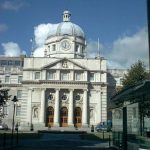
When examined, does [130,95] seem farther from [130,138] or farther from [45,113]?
[45,113]

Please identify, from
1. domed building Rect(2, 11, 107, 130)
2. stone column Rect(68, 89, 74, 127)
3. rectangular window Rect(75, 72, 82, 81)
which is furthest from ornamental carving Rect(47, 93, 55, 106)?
rectangular window Rect(75, 72, 82, 81)

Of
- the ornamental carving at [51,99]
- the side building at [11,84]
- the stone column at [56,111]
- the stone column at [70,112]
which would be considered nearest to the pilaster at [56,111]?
the stone column at [56,111]

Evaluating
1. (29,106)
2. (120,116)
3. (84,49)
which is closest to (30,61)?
(29,106)

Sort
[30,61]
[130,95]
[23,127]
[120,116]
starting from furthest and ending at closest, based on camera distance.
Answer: [30,61], [23,127], [120,116], [130,95]

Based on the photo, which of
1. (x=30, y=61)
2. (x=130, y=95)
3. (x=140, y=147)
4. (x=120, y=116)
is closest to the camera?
(x=140, y=147)

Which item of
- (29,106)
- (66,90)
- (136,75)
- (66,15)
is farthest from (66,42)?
(136,75)

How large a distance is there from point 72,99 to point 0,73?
69.8 ft

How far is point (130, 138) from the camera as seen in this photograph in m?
23.1

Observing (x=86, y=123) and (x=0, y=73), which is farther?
(x=0, y=73)

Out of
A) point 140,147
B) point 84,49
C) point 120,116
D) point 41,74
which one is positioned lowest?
point 140,147

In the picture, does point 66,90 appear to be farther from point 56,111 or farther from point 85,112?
point 85,112

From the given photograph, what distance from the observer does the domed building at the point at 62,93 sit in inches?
3221

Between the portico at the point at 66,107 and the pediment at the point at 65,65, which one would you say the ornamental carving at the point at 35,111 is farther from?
the pediment at the point at 65,65

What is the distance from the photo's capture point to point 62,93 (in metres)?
83.1
